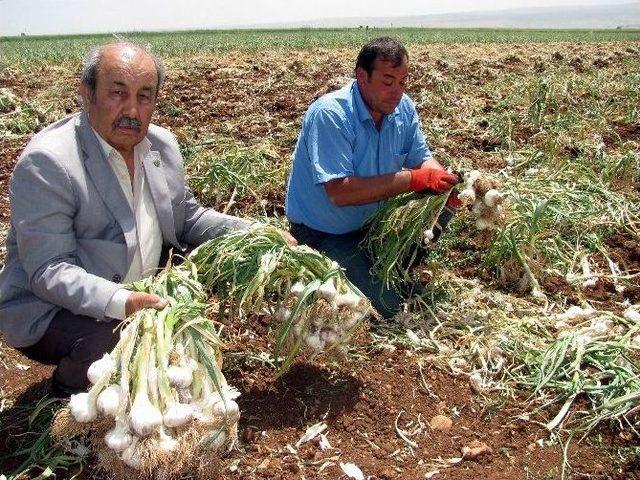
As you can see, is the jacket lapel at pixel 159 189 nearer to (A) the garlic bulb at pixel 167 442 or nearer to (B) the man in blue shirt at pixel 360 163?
→ (B) the man in blue shirt at pixel 360 163

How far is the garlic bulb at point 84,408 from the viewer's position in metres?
1.84

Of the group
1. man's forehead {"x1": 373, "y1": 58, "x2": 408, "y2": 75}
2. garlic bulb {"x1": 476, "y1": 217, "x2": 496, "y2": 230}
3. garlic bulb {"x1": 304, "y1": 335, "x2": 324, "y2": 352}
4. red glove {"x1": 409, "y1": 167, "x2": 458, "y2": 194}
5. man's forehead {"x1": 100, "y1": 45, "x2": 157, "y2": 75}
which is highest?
man's forehead {"x1": 100, "y1": 45, "x2": 157, "y2": 75}

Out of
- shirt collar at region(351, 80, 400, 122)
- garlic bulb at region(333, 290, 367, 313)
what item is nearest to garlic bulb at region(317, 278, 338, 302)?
garlic bulb at region(333, 290, 367, 313)

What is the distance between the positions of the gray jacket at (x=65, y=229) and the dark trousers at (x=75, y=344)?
0.14 ft

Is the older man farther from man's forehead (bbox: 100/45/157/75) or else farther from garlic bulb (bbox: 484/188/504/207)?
garlic bulb (bbox: 484/188/504/207)

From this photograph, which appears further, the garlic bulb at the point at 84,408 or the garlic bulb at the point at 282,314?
the garlic bulb at the point at 282,314

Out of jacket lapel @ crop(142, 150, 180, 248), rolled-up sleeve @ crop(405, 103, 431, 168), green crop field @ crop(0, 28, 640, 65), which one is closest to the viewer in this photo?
jacket lapel @ crop(142, 150, 180, 248)

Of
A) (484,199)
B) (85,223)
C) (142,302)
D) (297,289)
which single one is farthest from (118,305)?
(484,199)

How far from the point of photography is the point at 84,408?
6.05 ft

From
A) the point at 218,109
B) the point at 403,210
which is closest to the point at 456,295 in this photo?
the point at 403,210

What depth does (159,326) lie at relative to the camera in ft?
6.49

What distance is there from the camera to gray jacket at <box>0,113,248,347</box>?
2.16 meters

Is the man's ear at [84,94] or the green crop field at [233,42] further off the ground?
the man's ear at [84,94]

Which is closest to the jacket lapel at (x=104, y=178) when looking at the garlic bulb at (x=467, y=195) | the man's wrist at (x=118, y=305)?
the man's wrist at (x=118, y=305)
